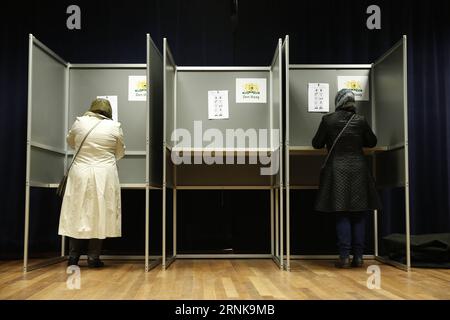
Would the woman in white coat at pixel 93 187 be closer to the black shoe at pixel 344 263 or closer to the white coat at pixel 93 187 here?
the white coat at pixel 93 187

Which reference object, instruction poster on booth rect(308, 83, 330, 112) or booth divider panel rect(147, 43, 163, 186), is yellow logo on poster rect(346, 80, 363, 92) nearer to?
instruction poster on booth rect(308, 83, 330, 112)

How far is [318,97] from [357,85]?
38 cm

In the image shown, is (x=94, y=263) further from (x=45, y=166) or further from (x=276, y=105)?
(x=276, y=105)

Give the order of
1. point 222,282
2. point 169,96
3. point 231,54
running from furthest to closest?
point 231,54, point 169,96, point 222,282

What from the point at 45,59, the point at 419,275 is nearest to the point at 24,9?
the point at 45,59

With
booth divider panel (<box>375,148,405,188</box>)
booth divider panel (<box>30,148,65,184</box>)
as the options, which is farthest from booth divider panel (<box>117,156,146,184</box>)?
booth divider panel (<box>375,148,405,188</box>)

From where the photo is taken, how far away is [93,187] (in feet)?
13.6

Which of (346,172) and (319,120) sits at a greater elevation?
(319,120)

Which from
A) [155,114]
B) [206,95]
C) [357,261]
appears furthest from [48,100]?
[357,261]

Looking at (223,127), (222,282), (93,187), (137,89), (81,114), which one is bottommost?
(222,282)

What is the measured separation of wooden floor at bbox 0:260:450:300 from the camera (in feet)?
9.90

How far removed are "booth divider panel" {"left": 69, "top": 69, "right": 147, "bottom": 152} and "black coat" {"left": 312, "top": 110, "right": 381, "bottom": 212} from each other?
65.5 inches
